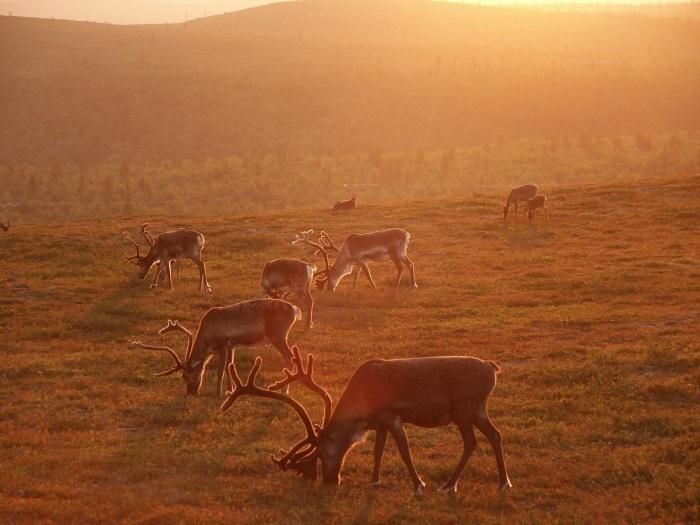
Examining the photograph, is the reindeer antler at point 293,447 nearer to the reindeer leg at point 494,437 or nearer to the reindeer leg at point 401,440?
the reindeer leg at point 401,440

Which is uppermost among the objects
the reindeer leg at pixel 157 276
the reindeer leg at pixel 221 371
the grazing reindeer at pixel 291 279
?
the grazing reindeer at pixel 291 279

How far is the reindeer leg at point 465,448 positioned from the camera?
1135cm

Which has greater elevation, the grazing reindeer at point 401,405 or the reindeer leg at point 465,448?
the grazing reindeer at point 401,405

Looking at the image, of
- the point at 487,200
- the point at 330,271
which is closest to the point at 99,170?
the point at 487,200

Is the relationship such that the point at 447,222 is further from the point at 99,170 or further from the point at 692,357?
the point at 99,170

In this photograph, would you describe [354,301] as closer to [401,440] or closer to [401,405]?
[401,405]


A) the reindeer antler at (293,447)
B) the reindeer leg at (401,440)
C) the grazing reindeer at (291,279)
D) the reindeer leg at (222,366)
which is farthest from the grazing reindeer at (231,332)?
the grazing reindeer at (291,279)

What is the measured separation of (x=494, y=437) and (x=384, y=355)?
26.3 feet

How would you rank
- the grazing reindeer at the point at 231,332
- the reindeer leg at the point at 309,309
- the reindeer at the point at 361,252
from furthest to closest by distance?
the reindeer at the point at 361,252 < the reindeer leg at the point at 309,309 < the grazing reindeer at the point at 231,332

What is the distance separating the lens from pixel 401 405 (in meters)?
11.3

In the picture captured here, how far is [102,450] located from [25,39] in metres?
131

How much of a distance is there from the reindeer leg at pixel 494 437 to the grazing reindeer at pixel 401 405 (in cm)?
1

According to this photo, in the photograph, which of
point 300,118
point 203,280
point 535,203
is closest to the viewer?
point 203,280

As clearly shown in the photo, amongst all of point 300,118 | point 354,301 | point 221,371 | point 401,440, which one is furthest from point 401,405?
point 300,118
